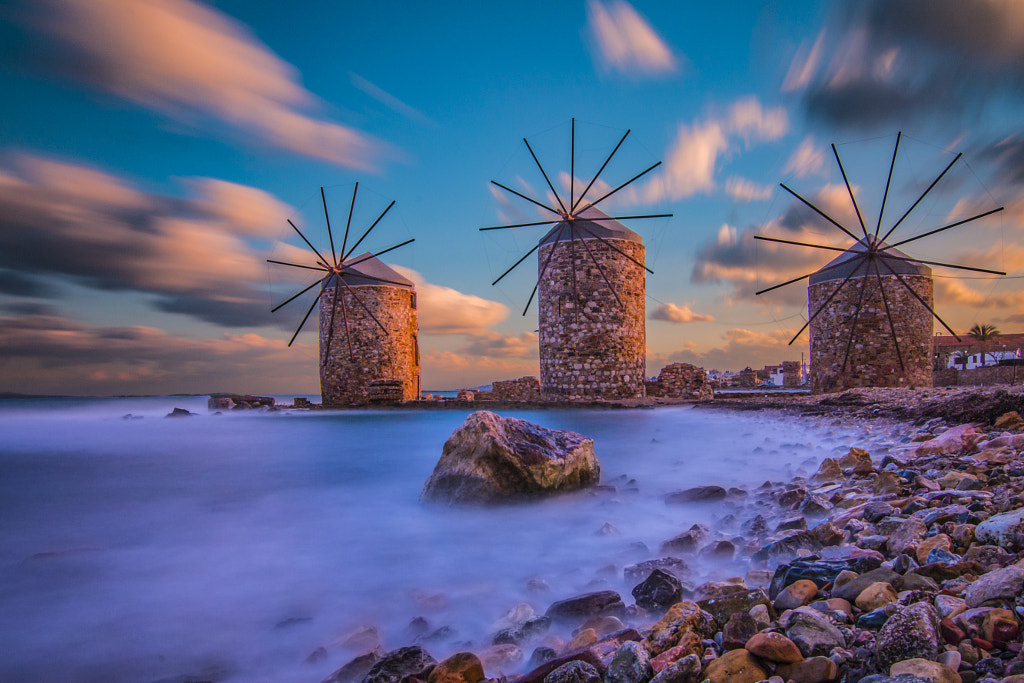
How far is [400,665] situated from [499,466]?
86.6 inches

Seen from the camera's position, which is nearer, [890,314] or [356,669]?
[356,669]

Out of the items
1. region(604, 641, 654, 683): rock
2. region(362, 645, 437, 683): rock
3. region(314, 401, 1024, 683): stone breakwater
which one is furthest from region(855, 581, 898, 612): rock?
region(362, 645, 437, 683): rock

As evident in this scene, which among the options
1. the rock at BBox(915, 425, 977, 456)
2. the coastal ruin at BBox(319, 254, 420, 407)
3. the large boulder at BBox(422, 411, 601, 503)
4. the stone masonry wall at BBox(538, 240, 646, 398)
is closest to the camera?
the rock at BBox(915, 425, 977, 456)

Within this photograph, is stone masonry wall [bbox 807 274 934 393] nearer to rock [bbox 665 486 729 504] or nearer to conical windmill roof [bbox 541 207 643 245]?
conical windmill roof [bbox 541 207 643 245]

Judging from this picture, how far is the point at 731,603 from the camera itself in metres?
1.67

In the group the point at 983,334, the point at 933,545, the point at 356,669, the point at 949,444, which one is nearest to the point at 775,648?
the point at 933,545

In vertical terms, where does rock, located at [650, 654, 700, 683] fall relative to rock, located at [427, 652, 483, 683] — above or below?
above

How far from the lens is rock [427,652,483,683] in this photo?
1552 mm

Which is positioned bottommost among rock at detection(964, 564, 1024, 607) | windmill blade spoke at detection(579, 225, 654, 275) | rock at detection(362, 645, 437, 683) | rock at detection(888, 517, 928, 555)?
rock at detection(362, 645, 437, 683)

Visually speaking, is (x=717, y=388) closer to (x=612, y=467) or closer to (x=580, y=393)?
(x=580, y=393)

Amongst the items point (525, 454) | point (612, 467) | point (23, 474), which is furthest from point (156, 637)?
point (23, 474)

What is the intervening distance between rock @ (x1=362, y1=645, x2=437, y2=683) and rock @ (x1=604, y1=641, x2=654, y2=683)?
0.62m

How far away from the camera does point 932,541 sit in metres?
1.74

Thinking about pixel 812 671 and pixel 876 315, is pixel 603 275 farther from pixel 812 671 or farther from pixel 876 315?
pixel 812 671
